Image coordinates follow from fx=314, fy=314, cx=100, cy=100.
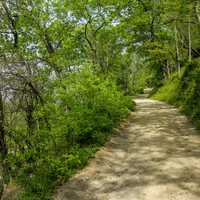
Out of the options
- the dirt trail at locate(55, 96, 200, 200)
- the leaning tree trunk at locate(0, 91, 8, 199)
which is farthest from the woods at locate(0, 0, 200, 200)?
the dirt trail at locate(55, 96, 200, 200)

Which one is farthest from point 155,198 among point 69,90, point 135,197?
point 69,90

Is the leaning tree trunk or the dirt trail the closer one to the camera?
the dirt trail

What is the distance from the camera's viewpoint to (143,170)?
6.52m

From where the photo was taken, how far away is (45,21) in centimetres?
1697

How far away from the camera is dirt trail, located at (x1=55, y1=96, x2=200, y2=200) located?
541cm

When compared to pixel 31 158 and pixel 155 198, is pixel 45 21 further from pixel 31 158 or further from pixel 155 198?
pixel 155 198

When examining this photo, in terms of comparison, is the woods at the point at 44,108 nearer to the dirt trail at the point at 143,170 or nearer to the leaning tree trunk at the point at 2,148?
the leaning tree trunk at the point at 2,148

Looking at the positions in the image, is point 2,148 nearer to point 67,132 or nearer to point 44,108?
point 44,108

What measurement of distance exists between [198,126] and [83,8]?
1087 centimetres

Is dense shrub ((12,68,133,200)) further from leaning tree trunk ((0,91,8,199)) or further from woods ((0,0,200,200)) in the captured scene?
leaning tree trunk ((0,91,8,199))

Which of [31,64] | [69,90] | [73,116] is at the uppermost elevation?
[31,64]

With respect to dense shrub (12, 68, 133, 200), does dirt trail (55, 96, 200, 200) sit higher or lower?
lower

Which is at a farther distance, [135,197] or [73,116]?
[73,116]

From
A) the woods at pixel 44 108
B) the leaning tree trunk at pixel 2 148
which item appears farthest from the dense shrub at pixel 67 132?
the leaning tree trunk at pixel 2 148
